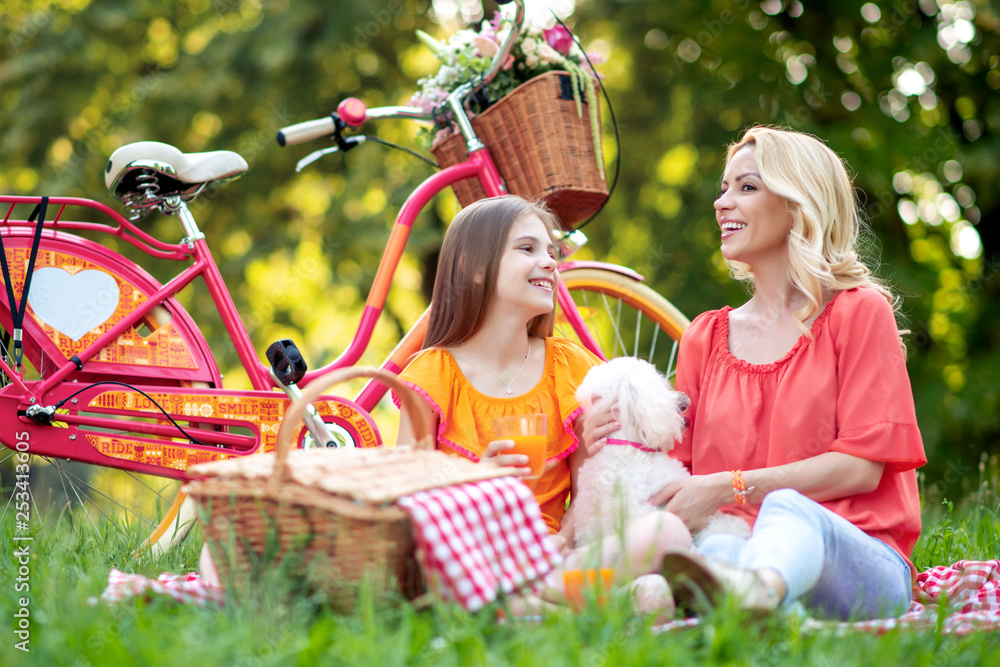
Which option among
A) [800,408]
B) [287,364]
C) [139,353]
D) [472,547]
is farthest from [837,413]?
[139,353]

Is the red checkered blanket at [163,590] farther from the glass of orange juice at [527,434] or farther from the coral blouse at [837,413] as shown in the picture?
the coral blouse at [837,413]

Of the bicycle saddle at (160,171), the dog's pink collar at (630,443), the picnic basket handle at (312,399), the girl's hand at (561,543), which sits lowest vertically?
the girl's hand at (561,543)

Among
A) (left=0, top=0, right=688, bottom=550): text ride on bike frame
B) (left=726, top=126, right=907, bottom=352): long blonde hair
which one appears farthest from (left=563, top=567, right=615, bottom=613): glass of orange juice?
(left=0, top=0, right=688, bottom=550): text ride on bike frame

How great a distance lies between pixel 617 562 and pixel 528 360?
84cm

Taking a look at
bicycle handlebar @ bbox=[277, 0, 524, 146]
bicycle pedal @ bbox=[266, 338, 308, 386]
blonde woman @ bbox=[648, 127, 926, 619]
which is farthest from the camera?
bicycle handlebar @ bbox=[277, 0, 524, 146]

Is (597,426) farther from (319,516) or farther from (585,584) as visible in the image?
(319,516)

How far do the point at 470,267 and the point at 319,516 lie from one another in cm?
109

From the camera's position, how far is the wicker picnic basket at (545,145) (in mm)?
3041

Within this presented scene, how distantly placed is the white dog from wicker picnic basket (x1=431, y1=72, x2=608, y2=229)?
1027mm

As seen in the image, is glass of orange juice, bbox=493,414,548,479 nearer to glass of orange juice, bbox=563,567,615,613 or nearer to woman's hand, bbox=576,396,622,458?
woman's hand, bbox=576,396,622,458

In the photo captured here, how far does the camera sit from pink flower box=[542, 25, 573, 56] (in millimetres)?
3232

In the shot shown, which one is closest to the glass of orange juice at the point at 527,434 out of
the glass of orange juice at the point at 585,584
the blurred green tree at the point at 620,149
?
the glass of orange juice at the point at 585,584

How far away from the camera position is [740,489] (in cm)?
215

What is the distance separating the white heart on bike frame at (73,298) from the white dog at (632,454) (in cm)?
167
